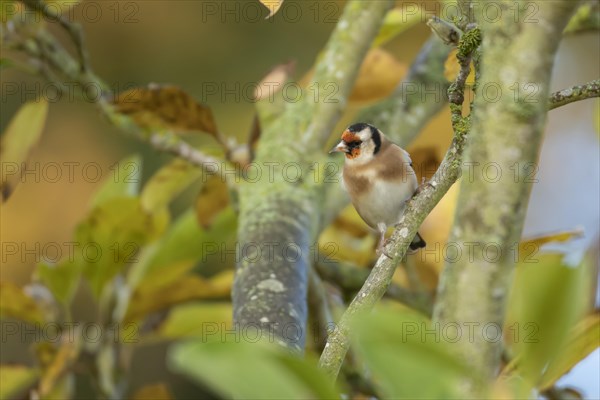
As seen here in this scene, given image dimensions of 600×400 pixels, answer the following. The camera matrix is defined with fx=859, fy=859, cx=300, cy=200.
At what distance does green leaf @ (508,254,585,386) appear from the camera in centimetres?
39

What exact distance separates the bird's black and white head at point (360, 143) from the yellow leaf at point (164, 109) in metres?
0.31

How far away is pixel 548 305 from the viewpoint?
39 centimetres

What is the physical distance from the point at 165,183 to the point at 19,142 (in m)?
0.26

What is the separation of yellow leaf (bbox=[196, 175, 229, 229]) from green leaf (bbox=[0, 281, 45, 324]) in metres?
0.32

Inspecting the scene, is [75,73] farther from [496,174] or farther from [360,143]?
[496,174]

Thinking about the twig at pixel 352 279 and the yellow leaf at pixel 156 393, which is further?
the twig at pixel 352 279

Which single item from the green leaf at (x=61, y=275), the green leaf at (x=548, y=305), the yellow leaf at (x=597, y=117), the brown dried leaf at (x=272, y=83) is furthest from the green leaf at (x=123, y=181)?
the green leaf at (x=548, y=305)

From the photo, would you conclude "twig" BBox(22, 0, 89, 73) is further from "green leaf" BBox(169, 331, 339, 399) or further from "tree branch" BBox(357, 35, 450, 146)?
"green leaf" BBox(169, 331, 339, 399)

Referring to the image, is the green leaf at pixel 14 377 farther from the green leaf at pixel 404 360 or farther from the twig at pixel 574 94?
the green leaf at pixel 404 360

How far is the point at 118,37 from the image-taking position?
2912 millimetres

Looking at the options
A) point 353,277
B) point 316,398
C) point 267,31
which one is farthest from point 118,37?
point 316,398

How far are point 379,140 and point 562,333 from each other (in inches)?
52.0

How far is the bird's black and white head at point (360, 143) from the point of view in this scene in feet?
5.41

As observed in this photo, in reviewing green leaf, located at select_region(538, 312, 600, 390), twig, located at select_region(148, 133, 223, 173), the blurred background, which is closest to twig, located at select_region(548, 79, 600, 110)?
green leaf, located at select_region(538, 312, 600, 390)
